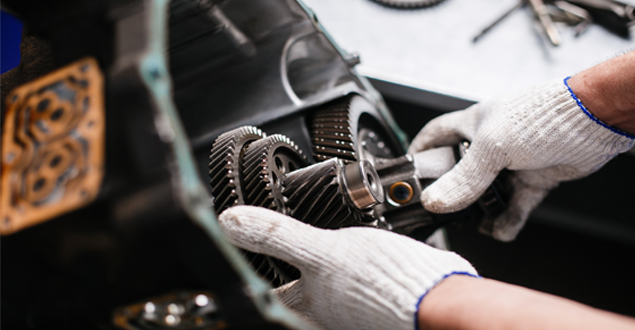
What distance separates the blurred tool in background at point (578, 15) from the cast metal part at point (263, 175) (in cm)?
146

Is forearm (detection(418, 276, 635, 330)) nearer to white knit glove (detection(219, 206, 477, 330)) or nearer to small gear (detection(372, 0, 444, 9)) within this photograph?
white knit glove (detection(219, 206, 477, 330))

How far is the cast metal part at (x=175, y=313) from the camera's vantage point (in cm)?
42

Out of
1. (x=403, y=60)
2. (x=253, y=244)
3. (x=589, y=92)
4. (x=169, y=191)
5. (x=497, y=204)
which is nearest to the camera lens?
(x=169, y=191)

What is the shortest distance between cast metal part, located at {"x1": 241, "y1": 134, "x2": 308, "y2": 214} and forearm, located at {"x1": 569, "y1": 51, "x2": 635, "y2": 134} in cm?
74

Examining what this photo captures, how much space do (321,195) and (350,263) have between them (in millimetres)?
193

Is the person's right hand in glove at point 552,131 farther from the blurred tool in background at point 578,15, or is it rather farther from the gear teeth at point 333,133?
the blurred tool in background at point 578,15

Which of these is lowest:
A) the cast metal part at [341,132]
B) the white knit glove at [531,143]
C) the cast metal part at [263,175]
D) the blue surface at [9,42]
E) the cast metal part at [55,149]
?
the white knit glove at [531,143]

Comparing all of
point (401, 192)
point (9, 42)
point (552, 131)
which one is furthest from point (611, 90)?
point (9, 42)

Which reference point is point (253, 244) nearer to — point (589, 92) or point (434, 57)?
point (589, 92)

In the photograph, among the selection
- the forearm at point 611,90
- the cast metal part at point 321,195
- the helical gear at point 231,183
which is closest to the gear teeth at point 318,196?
the cast metal part at point 321,195

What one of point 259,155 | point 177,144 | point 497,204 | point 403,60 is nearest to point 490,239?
point 497,204

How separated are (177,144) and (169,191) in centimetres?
5

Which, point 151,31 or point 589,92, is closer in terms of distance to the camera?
point 151,31

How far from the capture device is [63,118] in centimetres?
43
